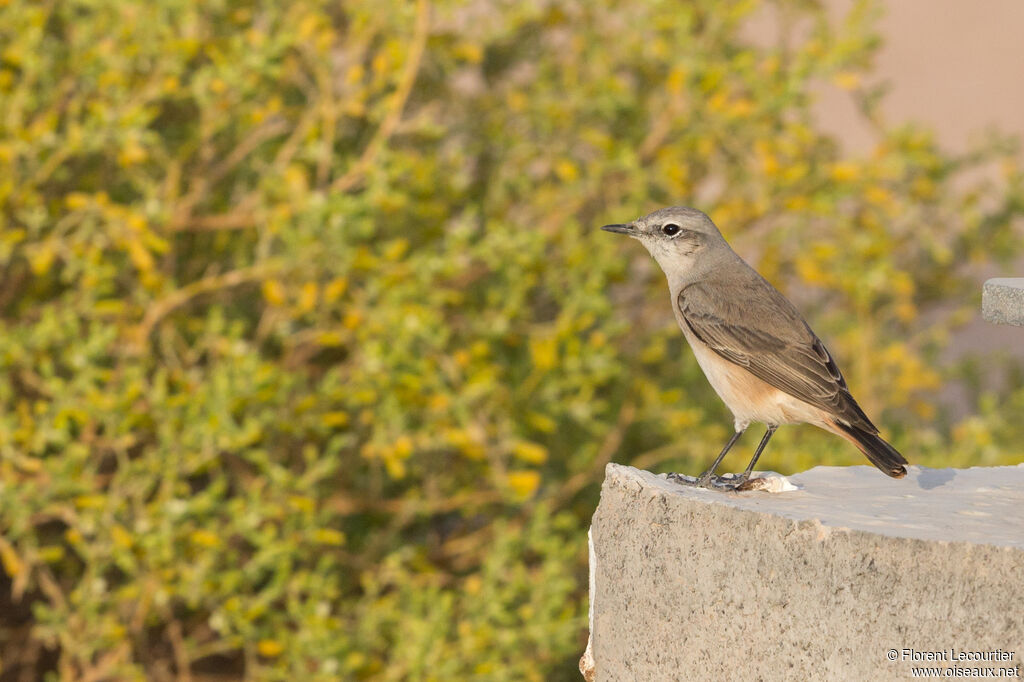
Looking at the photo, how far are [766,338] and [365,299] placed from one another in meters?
1.97

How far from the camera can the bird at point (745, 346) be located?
3983 mm

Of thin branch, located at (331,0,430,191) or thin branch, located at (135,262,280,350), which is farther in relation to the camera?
thin branch, located at (331,0,430,191)

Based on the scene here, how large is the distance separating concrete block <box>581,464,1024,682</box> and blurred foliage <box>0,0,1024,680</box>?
2059 mm

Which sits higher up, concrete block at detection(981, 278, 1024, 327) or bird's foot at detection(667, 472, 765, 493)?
concrete block at detection(981, 278, 1024, 327)

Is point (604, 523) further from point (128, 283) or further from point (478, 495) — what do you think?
point (128, 283)

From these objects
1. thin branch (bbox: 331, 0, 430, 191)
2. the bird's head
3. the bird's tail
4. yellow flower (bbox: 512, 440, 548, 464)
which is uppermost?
thin branch (bbox: 331, 0, 430, 191)

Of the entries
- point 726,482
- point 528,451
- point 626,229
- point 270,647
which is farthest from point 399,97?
point 726,482

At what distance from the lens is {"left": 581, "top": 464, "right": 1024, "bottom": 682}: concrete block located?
9.71ft

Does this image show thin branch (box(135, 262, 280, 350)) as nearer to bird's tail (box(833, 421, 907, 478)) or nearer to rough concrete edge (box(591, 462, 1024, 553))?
rough concrete edge (box(591, 462, 1024, 553))

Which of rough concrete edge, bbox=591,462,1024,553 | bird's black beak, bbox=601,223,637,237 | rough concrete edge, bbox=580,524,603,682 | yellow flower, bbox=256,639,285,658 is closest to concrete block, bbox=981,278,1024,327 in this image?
rough concrete edge, bbox=591,462,1024,553

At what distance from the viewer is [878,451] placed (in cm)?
379

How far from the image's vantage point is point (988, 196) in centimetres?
778

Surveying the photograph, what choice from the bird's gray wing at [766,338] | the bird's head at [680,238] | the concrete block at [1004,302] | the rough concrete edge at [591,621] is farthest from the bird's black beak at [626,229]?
the concrete block at [1004,302]

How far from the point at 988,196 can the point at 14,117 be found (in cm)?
495
